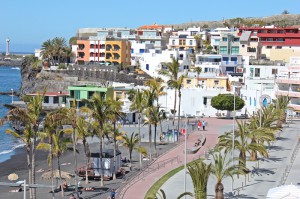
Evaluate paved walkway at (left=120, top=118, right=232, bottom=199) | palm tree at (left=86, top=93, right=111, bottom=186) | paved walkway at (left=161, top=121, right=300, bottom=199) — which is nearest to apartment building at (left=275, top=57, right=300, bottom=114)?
paved walkway at (left=120, top=118, right=232, bottom=199)

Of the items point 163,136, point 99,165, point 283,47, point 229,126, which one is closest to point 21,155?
point 163,136

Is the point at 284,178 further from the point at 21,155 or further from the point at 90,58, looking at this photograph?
the point at 90,58

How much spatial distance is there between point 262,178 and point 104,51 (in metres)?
79.0

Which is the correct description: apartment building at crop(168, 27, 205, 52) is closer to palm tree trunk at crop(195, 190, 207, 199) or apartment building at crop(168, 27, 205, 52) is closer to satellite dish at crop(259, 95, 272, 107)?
satellite dish at crop(259, 95, 272, 107)

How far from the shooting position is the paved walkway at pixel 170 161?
118 feet

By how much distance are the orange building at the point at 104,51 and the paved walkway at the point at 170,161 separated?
4674cm

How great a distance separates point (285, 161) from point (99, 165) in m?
14.1

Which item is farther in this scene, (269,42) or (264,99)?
(269,42)

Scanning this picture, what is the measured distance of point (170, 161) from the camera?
4559cm

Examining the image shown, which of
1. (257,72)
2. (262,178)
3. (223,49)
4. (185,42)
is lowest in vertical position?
(262,178)

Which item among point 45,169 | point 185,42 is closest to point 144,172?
point 45,169

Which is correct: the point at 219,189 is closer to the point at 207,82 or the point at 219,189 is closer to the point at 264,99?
the point at 264,99

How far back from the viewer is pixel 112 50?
372 ft

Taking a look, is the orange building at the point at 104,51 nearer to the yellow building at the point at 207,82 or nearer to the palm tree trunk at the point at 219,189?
the yellow building at the point at 207,82
